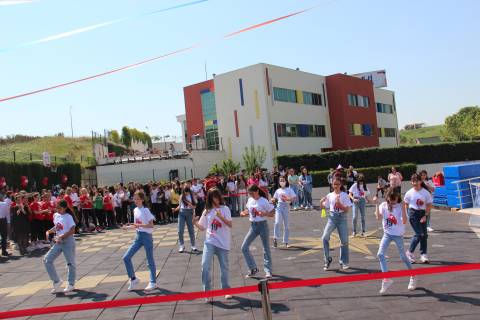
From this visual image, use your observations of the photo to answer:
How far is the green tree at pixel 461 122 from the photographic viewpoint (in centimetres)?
9444

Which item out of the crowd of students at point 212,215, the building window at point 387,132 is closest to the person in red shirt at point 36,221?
the crowd of students at point 212,215

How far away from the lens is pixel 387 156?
138 feet

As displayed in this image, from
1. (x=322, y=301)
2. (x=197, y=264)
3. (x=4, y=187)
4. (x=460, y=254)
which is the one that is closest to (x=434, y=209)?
(x=460, y=254)

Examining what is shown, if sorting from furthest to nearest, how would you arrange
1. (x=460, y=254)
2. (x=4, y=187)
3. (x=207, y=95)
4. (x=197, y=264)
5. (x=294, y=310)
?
(x=207, y=95) < (x=4, y=187) < (x=197, y=264) < (x=460, y=254) < (x=294, y=310)

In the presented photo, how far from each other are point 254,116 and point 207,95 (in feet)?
25.1

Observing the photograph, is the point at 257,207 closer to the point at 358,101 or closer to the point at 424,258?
the point at 424,258

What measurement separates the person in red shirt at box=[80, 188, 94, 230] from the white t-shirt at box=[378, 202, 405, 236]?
13.3 m

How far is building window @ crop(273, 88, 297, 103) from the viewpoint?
135 feet

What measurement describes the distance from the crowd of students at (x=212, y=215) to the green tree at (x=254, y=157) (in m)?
17.7

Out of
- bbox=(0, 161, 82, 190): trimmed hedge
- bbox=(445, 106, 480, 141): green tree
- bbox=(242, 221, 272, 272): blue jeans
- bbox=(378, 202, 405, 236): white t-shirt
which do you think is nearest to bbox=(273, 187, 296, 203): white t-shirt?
bbox=(242, 221, 272, 272): blue jeans

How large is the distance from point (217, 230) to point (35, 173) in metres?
24.5

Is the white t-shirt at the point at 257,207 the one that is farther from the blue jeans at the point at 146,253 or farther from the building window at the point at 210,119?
the building window at the point at 210,119

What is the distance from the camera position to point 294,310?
626cm

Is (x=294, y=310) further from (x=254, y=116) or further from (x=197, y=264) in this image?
(x=254, y=116)
